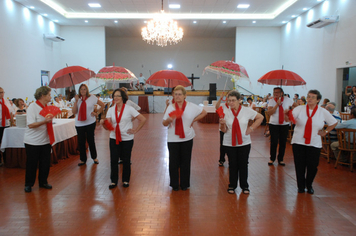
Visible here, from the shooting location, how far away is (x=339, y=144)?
220 inches

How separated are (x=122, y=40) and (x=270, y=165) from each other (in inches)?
798

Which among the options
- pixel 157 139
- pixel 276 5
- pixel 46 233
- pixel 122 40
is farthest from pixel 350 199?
pixel 122 40

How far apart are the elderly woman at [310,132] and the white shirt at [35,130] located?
3.70 m

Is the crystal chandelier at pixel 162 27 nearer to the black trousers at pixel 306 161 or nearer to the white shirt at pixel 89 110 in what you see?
the white shirt at pixel 89 110

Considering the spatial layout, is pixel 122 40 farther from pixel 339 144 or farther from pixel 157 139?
pixel 339 144

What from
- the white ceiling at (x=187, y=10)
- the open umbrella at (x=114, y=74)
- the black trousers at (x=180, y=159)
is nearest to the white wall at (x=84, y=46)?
the white ceiling at (x=187, y=10)

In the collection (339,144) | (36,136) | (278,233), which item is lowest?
(278,233)

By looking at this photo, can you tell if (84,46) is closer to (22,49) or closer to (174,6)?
(22,49)

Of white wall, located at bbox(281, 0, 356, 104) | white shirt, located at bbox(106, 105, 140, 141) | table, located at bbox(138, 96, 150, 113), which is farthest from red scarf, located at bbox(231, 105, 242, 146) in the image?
table, located at bbox(138, 96, 150, 113)

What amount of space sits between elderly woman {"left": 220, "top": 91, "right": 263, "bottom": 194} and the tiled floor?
57 cm

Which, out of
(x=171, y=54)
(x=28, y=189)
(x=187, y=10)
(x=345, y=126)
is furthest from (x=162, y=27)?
(x=171, y=54)

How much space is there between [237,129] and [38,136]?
2.87 m

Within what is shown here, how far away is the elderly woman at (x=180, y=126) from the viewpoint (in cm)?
402

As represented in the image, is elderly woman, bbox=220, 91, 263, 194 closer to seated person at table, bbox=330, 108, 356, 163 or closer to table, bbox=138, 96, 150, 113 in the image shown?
seated person at table, bbox=330, 108, 356, 163
